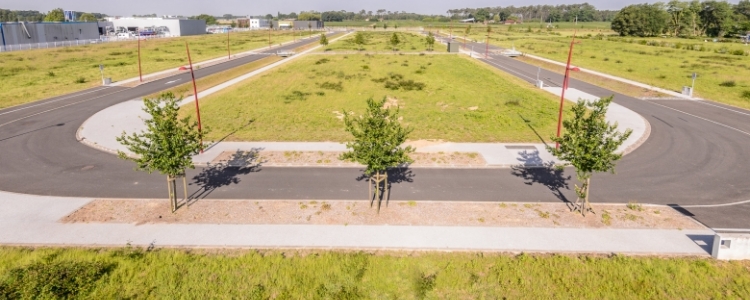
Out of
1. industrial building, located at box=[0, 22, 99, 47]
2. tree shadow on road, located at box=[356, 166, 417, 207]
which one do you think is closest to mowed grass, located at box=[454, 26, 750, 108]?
tree shadow on road, located at box=[356, 166, 417, 207]

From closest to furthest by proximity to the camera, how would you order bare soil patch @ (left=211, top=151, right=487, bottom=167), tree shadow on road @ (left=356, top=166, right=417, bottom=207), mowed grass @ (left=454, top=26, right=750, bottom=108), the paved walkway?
tree shadow on road @ (left=356, top=166, right=417, bottom=207) < bare soil patch @ (left=211, top=151, right=487, bottom=167) < the paved walkway < mowed grass @ (left=454, top=26, right=750, bottom=108)

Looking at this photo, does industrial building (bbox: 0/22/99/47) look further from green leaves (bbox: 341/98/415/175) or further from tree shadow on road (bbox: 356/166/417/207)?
green leaves (bbox: 341/98/415/175)

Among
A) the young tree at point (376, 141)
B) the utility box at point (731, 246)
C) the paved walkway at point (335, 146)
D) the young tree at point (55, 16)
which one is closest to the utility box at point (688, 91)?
the paved walkway at point (335, 146)

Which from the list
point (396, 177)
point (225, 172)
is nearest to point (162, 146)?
point (225, 172)

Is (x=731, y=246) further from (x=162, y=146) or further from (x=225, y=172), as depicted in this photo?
(x=225, y=172)

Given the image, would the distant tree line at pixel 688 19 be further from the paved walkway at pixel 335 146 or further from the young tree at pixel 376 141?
the young tree at pixel 376 141

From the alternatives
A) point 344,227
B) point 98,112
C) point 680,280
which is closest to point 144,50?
point 98,112

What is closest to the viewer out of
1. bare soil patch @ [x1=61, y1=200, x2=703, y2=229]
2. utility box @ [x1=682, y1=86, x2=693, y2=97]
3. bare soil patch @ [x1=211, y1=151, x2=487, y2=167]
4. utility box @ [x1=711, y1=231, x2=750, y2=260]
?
utility box @ [x1=711, y1=231, x2=750, y2=260]
